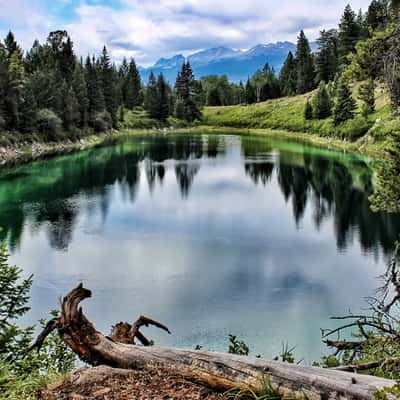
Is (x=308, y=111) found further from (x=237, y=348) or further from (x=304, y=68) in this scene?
(x=237, y=348)

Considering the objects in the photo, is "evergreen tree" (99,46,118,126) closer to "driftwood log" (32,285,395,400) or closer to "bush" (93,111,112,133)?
"bush" (93,111,112,133)

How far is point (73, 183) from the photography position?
44.1 meters

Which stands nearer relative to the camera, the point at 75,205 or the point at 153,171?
the point at 75,205

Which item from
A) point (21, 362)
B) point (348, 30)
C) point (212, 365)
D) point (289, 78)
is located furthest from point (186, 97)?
point (212, 365)

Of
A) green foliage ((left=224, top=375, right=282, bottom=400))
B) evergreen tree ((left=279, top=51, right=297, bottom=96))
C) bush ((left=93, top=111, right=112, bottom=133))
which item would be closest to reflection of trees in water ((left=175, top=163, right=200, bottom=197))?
green foliage ((left=224, top=375, right=282, bottom=400))

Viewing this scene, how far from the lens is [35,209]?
32.8m

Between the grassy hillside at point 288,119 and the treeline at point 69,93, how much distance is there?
7.80 meters

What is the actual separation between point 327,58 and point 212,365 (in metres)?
108

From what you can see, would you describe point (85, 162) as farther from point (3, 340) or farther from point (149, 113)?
point (149, 113)

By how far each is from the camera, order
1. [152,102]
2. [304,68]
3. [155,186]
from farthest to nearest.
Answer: [152,102] → [304,68] → [155,186]

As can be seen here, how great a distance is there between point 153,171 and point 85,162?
10.1 metres

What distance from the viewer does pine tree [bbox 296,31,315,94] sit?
364 feet

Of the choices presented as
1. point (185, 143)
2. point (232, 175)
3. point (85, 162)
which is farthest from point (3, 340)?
point (185, 143)

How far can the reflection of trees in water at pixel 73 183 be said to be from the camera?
2938cm
